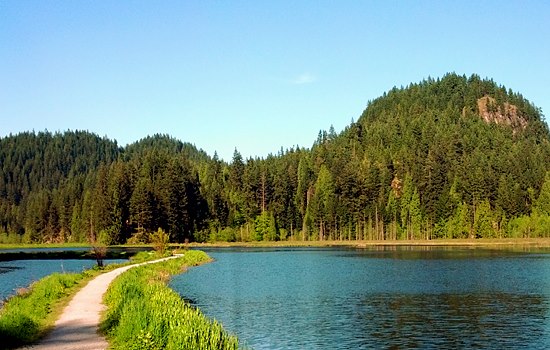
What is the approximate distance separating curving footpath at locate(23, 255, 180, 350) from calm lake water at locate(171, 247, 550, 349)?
291 inches

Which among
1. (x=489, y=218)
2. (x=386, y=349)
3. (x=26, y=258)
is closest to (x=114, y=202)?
(x=26, y=258)

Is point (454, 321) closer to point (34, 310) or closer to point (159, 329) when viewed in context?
point (159, 329)

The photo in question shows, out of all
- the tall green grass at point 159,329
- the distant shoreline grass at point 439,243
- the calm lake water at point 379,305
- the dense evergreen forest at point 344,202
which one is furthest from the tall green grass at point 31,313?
the dense evergreen forest at point 344,202

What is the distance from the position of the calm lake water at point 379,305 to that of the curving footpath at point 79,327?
739 centimetres

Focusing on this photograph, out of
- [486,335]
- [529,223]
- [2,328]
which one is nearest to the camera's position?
[2,328]

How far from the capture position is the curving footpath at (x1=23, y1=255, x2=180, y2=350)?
2358 cm

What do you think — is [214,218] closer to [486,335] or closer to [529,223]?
[529,223]

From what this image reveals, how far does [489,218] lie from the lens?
6452 inches

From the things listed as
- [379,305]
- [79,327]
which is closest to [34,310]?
[79,327]

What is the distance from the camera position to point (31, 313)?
30.0 meters

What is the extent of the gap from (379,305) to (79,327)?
22.3m

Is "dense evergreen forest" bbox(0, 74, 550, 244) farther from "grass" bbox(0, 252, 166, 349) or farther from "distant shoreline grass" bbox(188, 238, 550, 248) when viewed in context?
"grass" bbox(0, 252, 166, 349)

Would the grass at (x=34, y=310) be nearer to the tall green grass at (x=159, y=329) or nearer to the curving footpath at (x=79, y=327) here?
the curving footpath at (x=79, y=327)

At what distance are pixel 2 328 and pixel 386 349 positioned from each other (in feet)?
56.2
